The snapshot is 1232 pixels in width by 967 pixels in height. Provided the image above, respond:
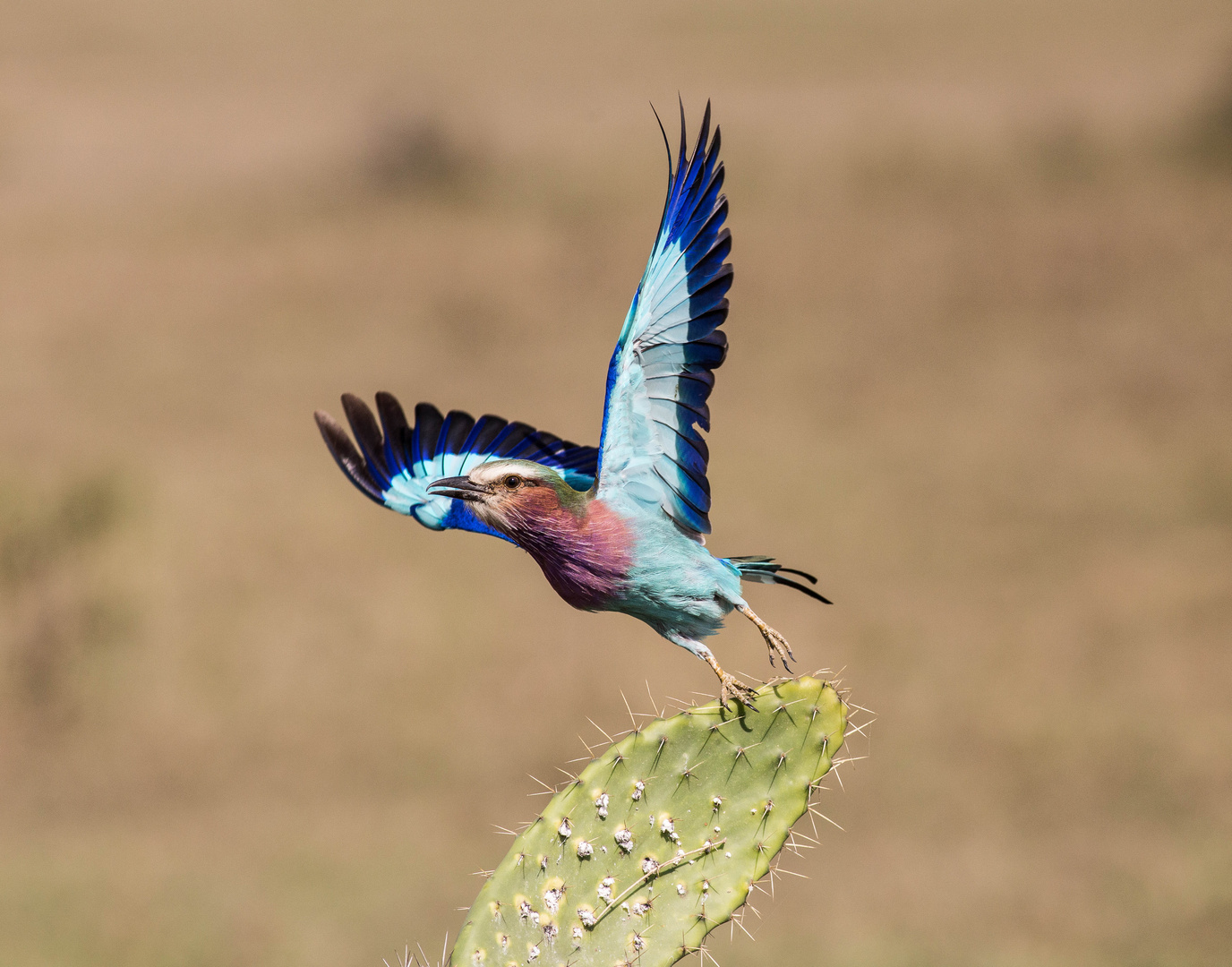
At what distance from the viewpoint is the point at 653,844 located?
339 centimetres

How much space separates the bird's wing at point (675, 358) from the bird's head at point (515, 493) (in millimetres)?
141

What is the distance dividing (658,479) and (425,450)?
4.96ft

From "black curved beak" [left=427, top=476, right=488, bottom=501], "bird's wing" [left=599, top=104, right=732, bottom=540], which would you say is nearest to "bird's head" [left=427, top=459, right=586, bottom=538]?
"black curved beak" [left=427, top=476, right=488, bottom=501]

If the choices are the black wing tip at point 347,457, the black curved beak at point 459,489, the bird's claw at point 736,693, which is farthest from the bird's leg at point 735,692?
the black wing tip at point 347,457

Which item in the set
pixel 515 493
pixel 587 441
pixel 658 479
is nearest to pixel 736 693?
pixel 658 479

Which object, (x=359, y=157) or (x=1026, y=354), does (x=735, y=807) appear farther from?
(x=359, y=157)

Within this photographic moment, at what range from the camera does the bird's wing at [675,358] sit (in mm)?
2924

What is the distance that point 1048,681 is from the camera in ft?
52.5

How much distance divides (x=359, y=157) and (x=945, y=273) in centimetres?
1238

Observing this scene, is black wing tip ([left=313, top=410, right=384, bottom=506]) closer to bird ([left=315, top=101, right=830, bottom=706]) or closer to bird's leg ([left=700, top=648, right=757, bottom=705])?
bird ([left=315, top=101, right=830, bottom=706])

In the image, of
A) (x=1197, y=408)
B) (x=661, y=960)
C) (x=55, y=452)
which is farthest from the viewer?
(x=1197, y=408)

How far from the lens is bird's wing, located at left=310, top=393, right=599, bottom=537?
387cm

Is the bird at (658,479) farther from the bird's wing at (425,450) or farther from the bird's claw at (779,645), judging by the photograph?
the bird's wing at (425,450)

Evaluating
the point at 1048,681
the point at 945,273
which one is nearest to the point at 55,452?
the point at 1048,681
